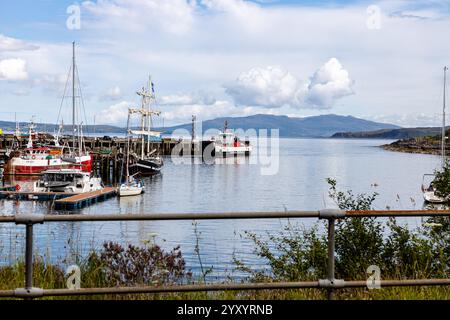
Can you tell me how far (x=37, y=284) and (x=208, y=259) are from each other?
19.3m

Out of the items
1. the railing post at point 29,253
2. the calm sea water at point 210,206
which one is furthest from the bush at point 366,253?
the railing post at point 29,253

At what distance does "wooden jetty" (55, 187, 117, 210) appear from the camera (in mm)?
53188

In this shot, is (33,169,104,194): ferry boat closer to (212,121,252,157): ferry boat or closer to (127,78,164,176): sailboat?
(127,78,164,176): sailboat

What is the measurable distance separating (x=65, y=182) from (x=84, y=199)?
8355 millimetres

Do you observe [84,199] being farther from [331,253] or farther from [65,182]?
[331,253]

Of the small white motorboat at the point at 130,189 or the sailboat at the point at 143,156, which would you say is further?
the sailboat at the point at 143,156

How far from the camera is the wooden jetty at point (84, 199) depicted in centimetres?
5319

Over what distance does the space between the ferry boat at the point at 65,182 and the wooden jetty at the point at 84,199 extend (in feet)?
5.52

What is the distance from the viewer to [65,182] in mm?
63438

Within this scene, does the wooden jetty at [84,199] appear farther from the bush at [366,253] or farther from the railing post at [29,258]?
the railing post at [29,258]

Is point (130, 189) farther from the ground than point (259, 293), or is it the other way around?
point (259, 293)

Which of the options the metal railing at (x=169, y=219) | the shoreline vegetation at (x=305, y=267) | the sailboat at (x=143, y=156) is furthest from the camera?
the sailboat at (x=143, y=156)

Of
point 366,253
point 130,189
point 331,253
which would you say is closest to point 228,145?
point 130,189
